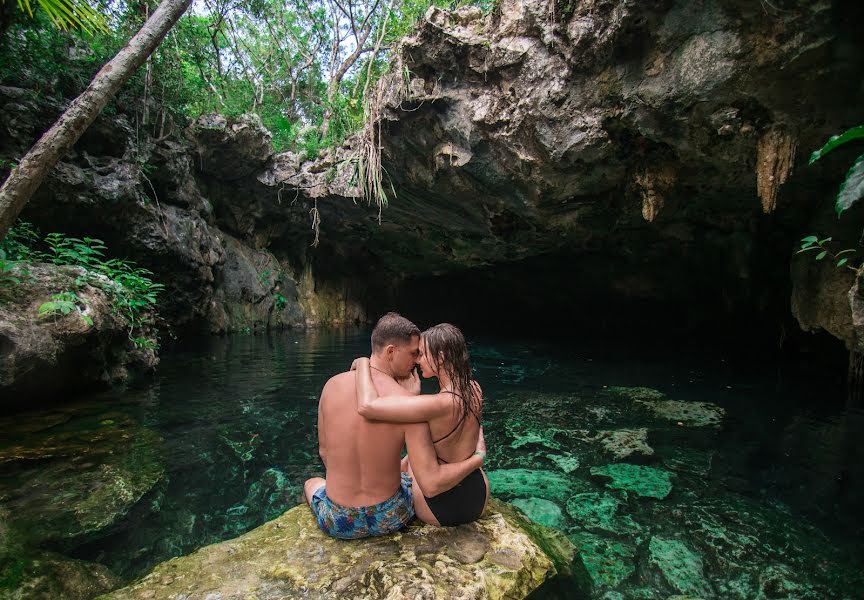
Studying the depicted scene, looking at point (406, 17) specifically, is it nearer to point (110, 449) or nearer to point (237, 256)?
point (110, 449)

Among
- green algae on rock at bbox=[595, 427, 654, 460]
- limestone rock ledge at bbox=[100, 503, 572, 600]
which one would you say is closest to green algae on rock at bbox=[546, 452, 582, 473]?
green algae on rock at bbox=[595, 427, 654, 460]

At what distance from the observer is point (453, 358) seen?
7.19ft

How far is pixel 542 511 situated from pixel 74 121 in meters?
4.94

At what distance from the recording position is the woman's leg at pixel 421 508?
230cm

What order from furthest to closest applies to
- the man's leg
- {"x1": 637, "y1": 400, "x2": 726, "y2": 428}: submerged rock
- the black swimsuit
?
{"x1": 637, "y1": 400, "x2": 726, "y2": 428}: submerged rock → the man's leg → the black swimsuit

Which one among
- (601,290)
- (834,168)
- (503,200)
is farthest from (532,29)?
(601,290)

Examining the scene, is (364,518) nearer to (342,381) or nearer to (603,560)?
(342,381)

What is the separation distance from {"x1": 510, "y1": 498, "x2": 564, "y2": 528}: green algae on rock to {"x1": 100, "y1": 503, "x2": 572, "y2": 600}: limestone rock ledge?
3.33 feet

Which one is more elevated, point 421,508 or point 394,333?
point 394,333

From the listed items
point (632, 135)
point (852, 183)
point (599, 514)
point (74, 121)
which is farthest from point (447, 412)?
point (632, 135)

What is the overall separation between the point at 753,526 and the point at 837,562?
465mm

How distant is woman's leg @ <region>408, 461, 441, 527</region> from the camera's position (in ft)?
7.55

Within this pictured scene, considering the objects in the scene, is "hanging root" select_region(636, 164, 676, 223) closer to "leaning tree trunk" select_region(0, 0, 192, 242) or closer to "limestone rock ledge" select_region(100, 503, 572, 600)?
"limestone rock ledge" select_region(100, 503, 572, 600)

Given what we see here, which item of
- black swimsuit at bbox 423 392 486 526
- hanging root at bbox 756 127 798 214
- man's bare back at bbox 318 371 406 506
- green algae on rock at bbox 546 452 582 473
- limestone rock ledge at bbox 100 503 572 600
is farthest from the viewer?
hanging root at bbox 756 127 798 214
